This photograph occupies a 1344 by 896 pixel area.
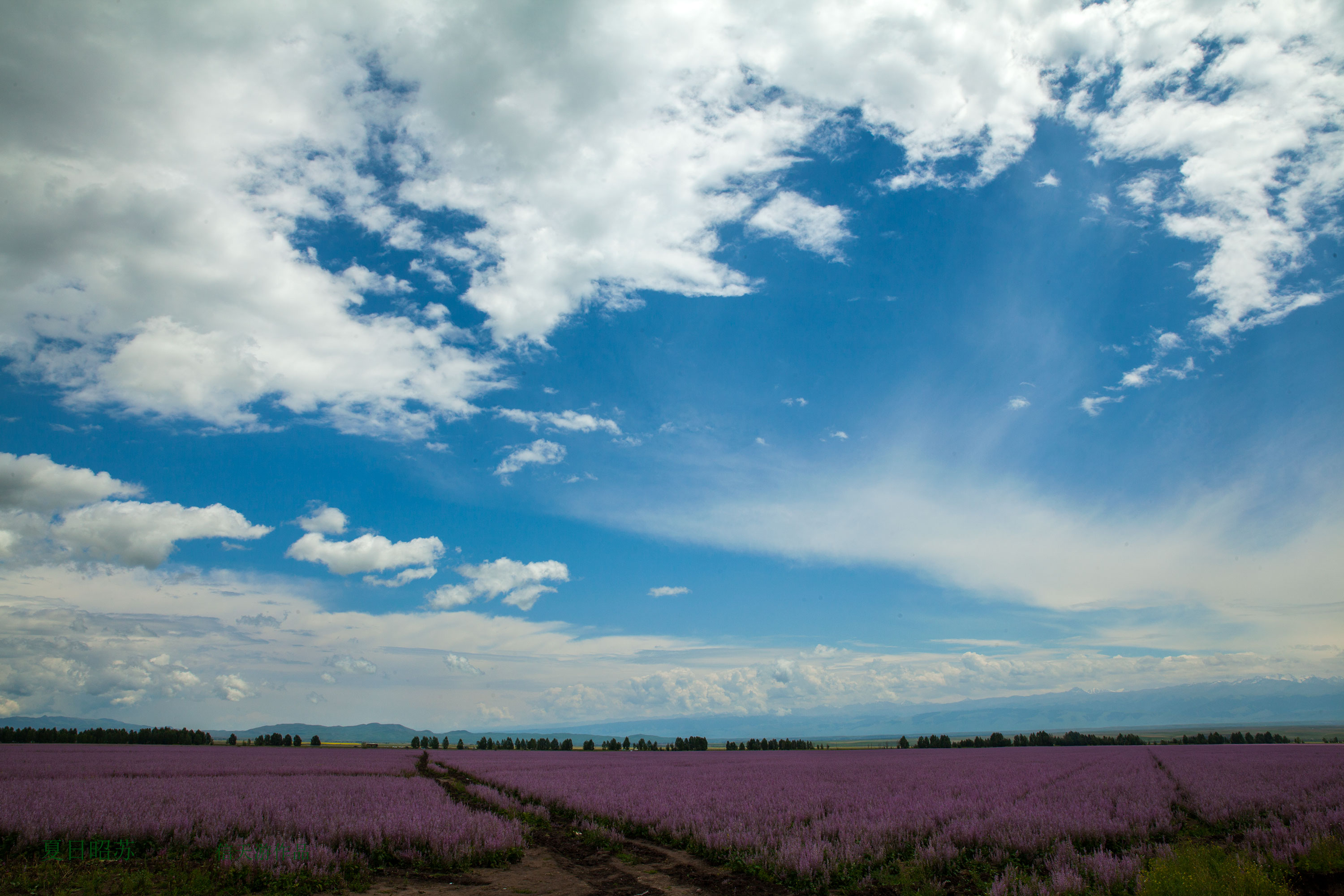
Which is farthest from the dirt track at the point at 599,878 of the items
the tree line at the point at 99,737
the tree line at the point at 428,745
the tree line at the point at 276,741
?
the tree line at the point at 99,737

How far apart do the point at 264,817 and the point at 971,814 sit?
1395 centimetres

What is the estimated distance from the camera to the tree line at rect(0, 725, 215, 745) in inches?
2430

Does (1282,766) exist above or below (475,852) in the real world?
below

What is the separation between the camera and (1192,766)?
26.5 m

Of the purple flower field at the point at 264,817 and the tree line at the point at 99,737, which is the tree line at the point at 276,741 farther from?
the purple flower field at the point at 264,817

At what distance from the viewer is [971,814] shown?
41.1 ft

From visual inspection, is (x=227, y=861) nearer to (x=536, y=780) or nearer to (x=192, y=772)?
(x=536, y=780)

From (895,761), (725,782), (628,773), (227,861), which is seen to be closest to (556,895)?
(227,861)

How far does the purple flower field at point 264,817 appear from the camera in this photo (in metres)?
9.88

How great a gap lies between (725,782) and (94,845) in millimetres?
16222

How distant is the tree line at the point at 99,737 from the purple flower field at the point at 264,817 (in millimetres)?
60414
